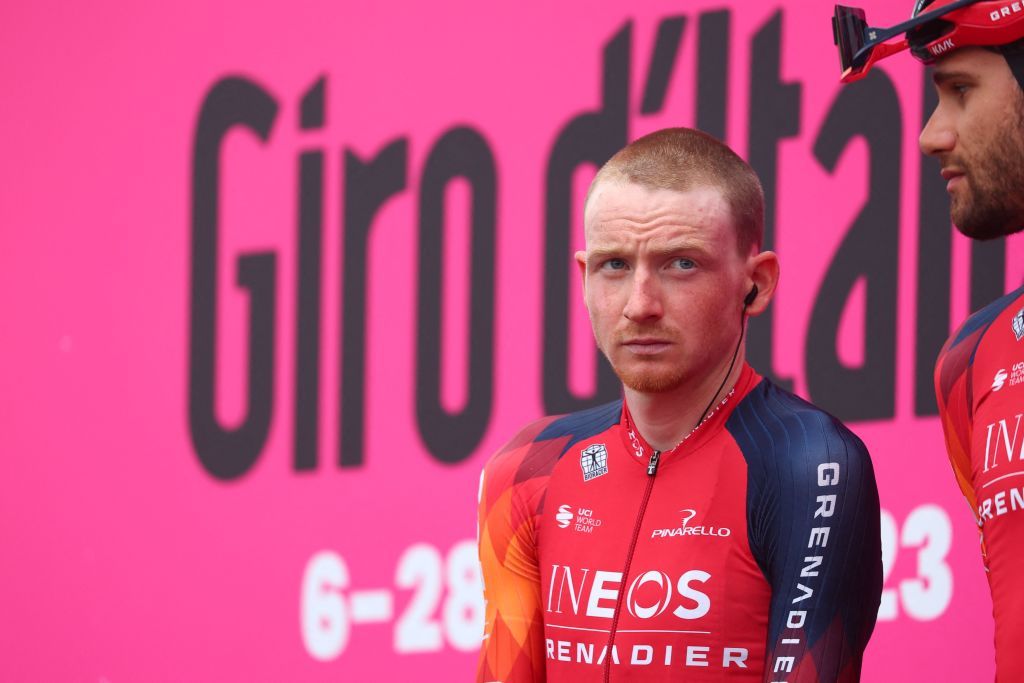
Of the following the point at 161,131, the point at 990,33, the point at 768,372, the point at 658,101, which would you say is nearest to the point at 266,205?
the point at 161,131

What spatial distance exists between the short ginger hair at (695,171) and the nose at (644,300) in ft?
0.50

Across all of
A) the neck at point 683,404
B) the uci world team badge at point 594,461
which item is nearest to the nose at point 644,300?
the neck at point 683,404

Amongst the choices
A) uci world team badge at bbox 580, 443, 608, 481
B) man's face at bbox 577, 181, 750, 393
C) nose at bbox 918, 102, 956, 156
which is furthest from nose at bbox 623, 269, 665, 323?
nose at bbox 918, 102, 956, 156

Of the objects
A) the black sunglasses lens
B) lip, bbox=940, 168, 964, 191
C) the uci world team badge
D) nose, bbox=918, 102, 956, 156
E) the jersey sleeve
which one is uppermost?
the black sunglasses lens

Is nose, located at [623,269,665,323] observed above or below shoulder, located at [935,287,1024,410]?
above

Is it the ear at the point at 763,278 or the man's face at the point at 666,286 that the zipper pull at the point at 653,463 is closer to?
the man's face at the point at 666,286

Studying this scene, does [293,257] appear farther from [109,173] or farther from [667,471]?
[667,471]

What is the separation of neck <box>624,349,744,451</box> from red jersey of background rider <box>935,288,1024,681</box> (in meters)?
0.36

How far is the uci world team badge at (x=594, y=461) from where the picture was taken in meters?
2.57

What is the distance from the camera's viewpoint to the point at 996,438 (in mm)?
2316

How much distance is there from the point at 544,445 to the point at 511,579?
251 mm

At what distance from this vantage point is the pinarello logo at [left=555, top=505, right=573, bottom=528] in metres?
2.53

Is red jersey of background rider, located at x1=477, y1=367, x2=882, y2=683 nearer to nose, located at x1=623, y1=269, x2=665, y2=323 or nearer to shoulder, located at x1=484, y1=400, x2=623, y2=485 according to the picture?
shoulder, located at x1=484, y1=400, x2=623, y2=485

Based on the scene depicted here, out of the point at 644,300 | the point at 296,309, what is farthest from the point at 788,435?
the point at 296,309
